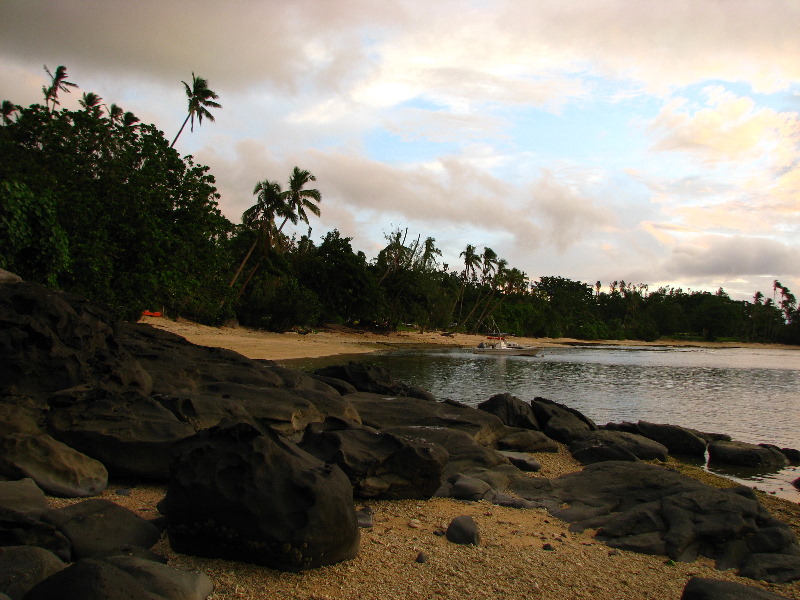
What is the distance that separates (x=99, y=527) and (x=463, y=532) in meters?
3.38

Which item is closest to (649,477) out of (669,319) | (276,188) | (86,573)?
(86,573)

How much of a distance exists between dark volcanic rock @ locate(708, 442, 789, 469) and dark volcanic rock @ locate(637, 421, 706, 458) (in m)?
0.60

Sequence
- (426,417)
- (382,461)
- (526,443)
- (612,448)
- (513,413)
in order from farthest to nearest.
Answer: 1. (513,413)
2. (526,443)
3. (426,417)
4. (612,448)
5. (382,461)

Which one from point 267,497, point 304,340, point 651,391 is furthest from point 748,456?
point 304,340

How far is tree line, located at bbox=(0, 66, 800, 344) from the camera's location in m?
20.6

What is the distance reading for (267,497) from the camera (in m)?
5.14

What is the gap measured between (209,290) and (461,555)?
1009 inches

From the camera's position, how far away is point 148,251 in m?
23.4

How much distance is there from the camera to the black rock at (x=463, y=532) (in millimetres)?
6236

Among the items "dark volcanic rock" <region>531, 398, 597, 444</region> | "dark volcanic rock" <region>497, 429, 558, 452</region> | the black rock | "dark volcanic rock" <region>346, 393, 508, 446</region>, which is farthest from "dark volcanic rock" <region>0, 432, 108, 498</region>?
"dark volcanic rock" <region>531, 398, 597, 444</region>

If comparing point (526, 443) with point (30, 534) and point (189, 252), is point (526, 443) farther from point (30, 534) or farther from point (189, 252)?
point (189, 252)

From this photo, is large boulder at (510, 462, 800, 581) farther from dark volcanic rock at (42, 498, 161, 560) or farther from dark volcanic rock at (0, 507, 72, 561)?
dark volcanic rock at (0, 507, 72, 561)

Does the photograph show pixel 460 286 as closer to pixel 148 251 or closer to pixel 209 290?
pixel 209 290

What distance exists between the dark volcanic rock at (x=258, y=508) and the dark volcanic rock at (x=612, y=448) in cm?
825
